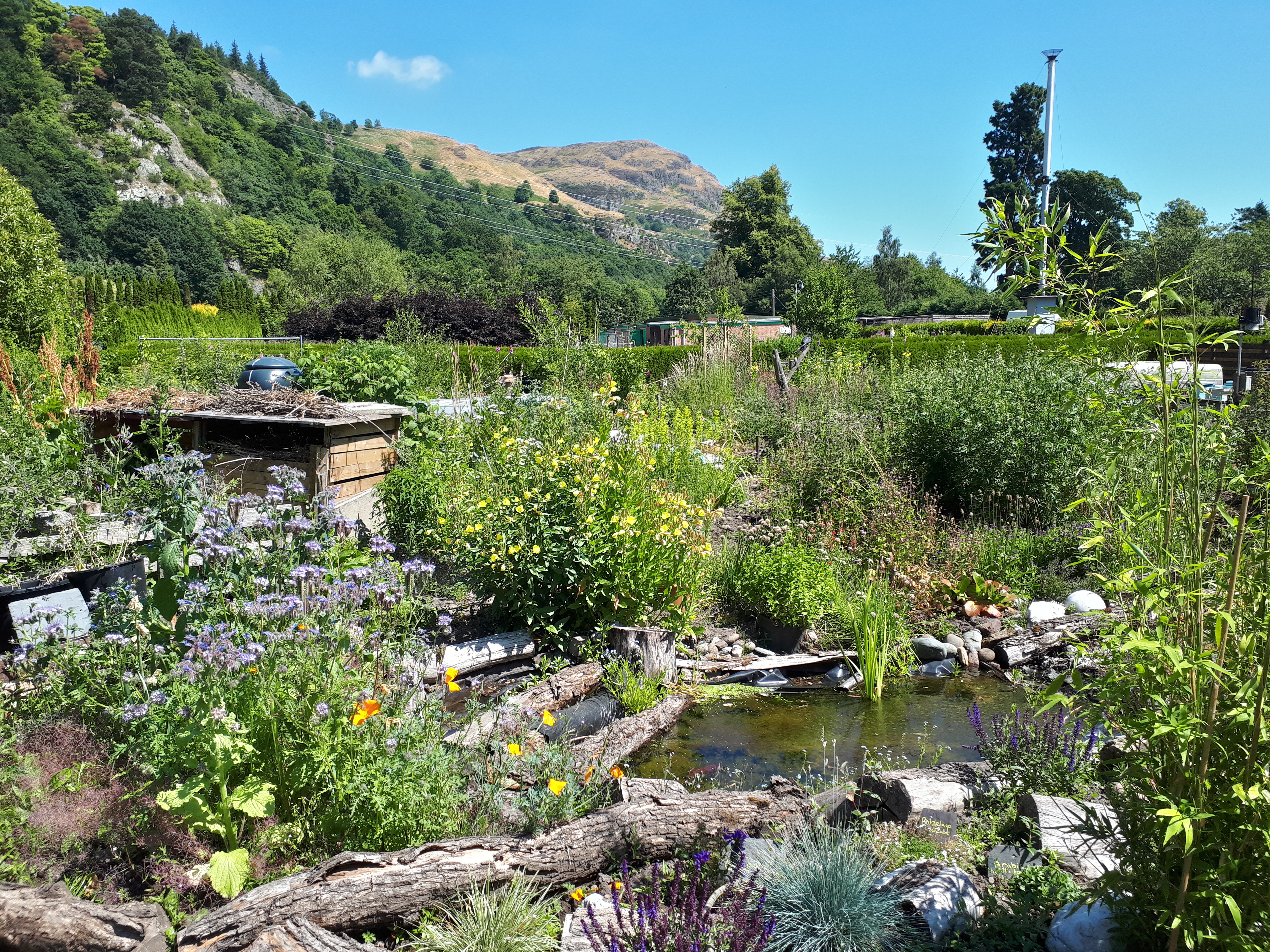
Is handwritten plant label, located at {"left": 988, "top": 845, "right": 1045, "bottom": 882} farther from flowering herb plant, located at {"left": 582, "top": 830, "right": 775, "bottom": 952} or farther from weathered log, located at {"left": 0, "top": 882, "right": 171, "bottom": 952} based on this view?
weathered log, located at {"left": 0, "top": 882, "right": 171, "bottom": 952}

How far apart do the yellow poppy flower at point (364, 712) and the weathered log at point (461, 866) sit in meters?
0.44

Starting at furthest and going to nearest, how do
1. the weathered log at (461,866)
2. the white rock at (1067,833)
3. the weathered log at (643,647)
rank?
the weathered log at (643,647) < the white rock at (1067,833) < the weathered log at (461,866)

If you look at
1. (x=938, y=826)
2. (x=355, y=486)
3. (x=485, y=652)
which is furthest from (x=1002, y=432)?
(x=355, y=486)

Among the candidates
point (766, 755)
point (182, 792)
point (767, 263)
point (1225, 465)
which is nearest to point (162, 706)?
point (182, 792)

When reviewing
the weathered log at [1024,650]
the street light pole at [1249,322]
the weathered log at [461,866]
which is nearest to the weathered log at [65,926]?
the weathered log at [461,866]

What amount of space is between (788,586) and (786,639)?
400mm

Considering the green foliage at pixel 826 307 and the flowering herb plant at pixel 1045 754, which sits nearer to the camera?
the flowering herb plant at pixel 1045 754

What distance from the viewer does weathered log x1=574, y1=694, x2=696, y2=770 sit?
12.3 ft

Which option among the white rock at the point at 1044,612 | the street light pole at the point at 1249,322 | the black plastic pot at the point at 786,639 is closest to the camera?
the black plastic pot at the point at 786,639

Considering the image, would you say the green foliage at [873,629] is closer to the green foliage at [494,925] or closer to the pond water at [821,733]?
the pond water at [821,733]

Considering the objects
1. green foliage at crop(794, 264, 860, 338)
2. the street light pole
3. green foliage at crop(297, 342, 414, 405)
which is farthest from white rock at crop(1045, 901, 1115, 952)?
green foliage at crop(794, 264, 860, 338)

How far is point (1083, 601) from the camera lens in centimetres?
568

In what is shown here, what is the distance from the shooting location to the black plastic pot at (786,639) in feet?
18.3

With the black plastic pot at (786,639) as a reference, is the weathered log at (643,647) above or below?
above
